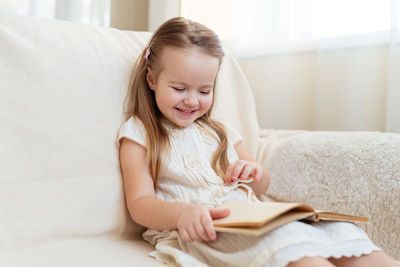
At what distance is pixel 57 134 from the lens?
2.52ft

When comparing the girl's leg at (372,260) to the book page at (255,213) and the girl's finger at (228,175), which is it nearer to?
the book page at (255,213)

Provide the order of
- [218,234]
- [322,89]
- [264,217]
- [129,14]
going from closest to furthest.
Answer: [264,217], [218,234], [322,89], [129,14]

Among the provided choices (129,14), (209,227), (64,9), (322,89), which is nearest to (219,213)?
(209,227)

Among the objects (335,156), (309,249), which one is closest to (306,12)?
(335,156)

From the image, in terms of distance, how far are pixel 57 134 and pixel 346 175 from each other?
632mm

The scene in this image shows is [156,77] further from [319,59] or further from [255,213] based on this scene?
[319,59]

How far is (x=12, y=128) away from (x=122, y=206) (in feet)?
0.85

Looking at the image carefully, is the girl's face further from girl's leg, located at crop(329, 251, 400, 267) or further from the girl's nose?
girl's leg, located at crop(329, 251, 400, 267)

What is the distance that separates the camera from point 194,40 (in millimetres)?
832

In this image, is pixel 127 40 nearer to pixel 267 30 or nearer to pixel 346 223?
pixel 346 223

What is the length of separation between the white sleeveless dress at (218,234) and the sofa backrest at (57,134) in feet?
0.22

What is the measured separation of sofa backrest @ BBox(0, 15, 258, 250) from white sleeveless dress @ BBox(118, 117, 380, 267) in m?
0.07

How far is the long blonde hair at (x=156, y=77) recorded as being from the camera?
2.73ft

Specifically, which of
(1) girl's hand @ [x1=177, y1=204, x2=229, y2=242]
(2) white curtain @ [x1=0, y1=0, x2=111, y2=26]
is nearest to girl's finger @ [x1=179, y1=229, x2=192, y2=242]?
(1) girl's hand @ [x1=177, y1=204, x2=229, y2=242]
